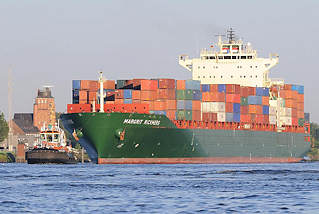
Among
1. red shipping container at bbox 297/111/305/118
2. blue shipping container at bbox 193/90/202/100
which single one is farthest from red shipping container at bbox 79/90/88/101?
red shipping container at bbox 297/111/305/118

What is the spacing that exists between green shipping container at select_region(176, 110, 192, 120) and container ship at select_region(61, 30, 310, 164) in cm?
13

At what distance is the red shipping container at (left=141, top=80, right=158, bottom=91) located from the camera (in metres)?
99.9

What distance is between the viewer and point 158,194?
5103 centimetres

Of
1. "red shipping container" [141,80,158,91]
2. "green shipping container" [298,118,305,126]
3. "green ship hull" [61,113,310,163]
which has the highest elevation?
"red shipping container" [141,80,158,91]

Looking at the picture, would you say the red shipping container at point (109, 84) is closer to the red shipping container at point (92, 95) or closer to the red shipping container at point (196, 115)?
the red shipping container at point (92, 95)

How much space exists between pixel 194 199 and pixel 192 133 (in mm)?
56237

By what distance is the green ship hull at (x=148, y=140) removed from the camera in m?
95.4

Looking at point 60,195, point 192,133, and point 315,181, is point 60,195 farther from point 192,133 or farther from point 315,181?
point 192,133

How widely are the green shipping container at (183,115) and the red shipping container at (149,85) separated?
480 centimetres

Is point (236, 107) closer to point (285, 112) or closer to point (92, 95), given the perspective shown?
point (285, 112)

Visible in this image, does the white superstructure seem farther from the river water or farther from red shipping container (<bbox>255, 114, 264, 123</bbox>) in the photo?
the river water

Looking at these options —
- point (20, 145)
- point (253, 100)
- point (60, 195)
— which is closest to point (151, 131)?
point (253, 100)

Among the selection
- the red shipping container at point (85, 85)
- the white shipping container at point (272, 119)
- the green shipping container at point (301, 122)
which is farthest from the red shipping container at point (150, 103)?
the green shipping container at point (301, 122)

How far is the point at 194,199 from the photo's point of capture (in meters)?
47.8
